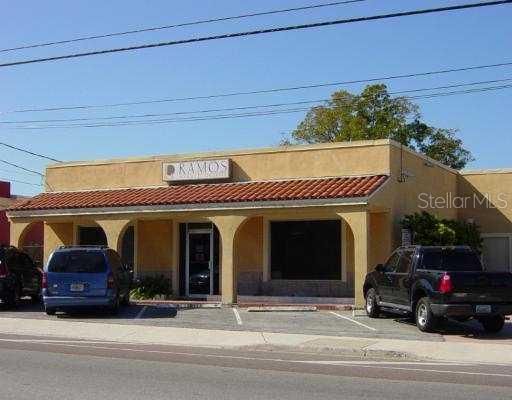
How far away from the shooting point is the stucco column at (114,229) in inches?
962

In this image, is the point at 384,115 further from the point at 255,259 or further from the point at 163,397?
the point at 163,397

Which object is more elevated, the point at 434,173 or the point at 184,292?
the point at 434,173

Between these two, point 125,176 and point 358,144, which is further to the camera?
point 125,176

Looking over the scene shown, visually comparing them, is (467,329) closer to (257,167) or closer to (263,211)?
(263,211)

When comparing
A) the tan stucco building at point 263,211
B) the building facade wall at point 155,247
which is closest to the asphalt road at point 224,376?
the tan stucco building at point 263,211

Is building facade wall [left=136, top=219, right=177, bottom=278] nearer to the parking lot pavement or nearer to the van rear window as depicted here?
the parking lot pavement

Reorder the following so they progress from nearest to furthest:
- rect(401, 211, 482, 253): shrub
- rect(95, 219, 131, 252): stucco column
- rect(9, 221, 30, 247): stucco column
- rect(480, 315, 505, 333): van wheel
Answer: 1. rect(480, 315, 505, 333): van wheel
2. rect(401, 211, 482, 253): shrub
3. rect(95, 219, 131, 252): stucco column
4. rect(9, 221, 30, 247): stucco column

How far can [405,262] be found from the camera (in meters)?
17.8

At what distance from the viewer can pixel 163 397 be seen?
9.00 m

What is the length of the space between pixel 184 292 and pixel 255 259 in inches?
114

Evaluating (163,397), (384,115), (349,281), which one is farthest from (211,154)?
(384,115)

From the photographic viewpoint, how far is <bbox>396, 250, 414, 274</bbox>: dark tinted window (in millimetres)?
17531

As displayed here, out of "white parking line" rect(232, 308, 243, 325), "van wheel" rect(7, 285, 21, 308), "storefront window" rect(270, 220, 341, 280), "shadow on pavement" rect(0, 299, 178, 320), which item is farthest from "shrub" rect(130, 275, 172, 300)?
"white parking line" rect(232, 308, 243, 325)
